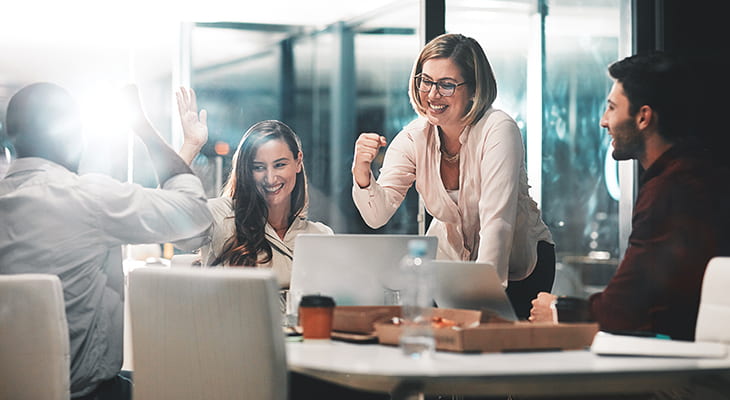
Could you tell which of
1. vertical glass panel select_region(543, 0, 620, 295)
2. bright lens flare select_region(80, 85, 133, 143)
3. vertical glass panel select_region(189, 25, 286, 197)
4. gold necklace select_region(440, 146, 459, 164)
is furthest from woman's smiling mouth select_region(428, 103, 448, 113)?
bright lens flare select_region(80, 85, 133, 143)

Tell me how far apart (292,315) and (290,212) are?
103 centimetres

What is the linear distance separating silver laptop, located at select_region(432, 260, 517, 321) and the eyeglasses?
3.94 ft

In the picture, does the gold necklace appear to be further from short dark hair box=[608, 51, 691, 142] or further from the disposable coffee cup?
the disposable coffee cup

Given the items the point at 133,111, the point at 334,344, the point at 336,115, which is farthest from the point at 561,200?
the point at 334,344

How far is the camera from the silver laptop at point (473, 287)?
2045mm

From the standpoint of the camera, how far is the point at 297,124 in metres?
5.84

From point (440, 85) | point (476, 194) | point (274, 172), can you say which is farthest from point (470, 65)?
point (274, 172)

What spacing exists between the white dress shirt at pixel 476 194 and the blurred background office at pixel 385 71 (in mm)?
1005

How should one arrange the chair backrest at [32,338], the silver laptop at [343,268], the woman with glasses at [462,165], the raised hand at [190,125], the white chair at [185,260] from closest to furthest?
the chair backrest at [32,338]
the silver laptop at [343,268]
the woman with glasses at [462,165]
the raised hand at [190,125]
the white chair at [185,260]

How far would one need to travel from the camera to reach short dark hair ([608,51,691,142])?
270 cm

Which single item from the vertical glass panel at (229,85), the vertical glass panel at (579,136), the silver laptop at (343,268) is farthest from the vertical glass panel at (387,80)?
the silver laptop at (343,268)

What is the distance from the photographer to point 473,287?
2082mm

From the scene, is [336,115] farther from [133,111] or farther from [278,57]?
[133,111]

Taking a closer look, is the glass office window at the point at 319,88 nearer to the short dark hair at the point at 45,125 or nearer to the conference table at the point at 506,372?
the short dark hair at the point at 45,125
